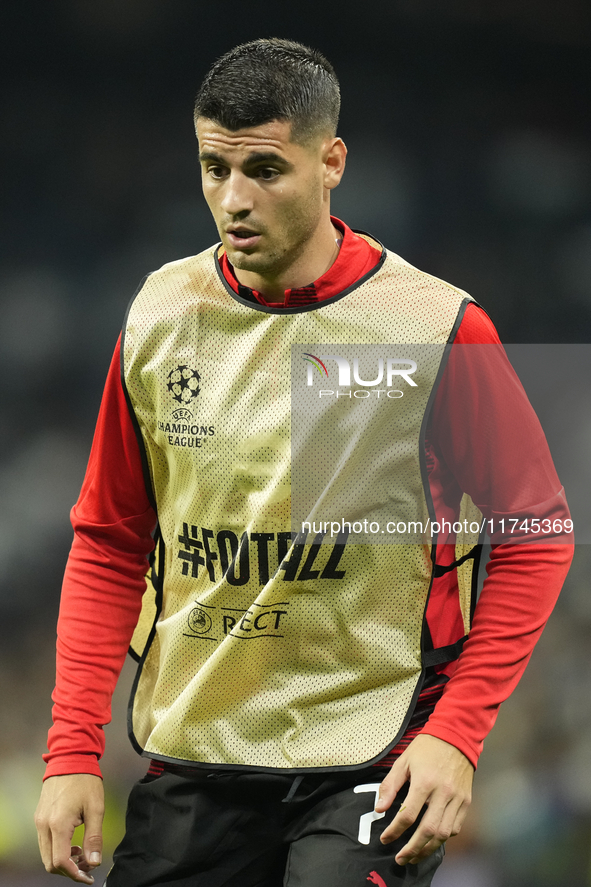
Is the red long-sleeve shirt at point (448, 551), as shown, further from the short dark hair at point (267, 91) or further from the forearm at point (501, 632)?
the short dark hair at point (267, 91)

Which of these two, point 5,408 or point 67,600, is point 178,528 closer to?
point 67,600

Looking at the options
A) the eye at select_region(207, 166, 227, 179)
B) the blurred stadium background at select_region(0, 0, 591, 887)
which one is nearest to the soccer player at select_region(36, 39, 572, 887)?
the eye at select_region(207, 166, 227, 179)

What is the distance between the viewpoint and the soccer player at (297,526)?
1279mm

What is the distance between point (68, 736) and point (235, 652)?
25cm

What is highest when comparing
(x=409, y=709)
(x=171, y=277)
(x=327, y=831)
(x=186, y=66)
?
(x=186, y=66)

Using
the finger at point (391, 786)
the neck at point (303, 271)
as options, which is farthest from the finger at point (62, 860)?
the neck at point (303, 271)

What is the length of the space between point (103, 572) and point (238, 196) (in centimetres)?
56

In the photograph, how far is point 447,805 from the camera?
1.20 m

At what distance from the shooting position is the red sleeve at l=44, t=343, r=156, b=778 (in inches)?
55.2

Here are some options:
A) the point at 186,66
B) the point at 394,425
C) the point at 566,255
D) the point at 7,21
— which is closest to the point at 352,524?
the point at 394,425

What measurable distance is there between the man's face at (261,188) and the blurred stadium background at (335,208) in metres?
0.89

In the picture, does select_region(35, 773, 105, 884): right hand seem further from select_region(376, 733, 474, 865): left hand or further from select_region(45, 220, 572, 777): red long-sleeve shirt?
select_region(376, 733, 474, 865): left hand

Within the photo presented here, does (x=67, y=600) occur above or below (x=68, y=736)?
above

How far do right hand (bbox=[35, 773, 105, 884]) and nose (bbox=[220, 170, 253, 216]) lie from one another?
0.76m
